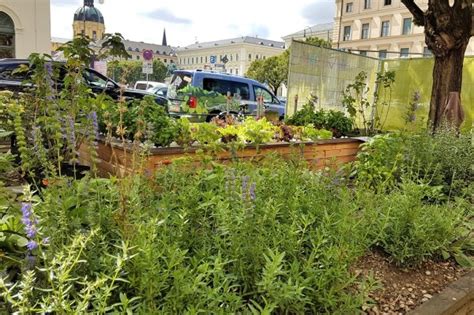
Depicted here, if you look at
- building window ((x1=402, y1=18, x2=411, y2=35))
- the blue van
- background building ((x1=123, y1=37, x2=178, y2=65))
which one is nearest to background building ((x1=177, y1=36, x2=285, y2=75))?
background building ((x1=123, y1=37, x2=178, y2=65))

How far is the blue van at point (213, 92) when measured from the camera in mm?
10031

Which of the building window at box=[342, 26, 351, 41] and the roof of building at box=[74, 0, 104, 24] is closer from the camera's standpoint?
the building window at box=[342, 26, 351, 41]

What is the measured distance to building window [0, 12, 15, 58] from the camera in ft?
53.8

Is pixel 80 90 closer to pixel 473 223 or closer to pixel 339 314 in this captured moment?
pixel 339 314

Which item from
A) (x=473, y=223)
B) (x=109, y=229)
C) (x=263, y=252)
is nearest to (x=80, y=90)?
(x=109, y=229)

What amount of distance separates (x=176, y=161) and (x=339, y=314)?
5.10ft

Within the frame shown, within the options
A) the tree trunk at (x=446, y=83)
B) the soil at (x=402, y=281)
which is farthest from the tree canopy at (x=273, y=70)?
the soil at (x=402, y=281)

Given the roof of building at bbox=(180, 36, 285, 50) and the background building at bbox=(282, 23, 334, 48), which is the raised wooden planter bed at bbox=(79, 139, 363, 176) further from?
the roof of building at bbox=(180, 36, 285, 50)

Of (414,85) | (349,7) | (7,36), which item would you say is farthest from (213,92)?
(349,7)

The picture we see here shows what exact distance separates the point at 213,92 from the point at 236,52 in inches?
3091

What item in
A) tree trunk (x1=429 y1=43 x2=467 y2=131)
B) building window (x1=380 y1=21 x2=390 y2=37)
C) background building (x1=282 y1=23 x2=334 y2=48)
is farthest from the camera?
background building (x1=282 y1=23 x2=334 y2=48)

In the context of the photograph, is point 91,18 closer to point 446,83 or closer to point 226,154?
point 446,83

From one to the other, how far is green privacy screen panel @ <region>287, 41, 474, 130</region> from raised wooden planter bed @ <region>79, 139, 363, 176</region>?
134 centimetres

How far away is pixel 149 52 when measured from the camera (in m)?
11.1
